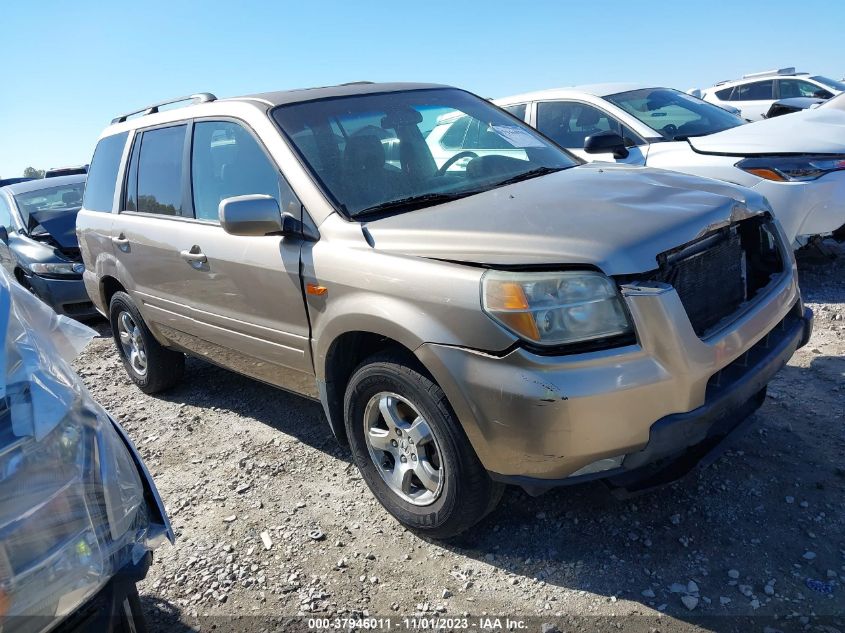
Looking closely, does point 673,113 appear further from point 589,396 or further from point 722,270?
point 589,396

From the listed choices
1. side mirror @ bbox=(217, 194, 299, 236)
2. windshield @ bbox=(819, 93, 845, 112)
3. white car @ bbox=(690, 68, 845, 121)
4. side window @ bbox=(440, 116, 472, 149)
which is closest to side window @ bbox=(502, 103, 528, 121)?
windshield @ bbox=(819, 93, 845, 112)

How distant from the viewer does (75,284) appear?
7.18 metres

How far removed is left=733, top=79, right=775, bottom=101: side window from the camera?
46.5 ft

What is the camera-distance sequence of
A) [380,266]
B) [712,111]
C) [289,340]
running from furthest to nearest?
[712,111] < [289,340] < [380,266]

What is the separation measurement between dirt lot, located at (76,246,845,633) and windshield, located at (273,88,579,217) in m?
1.46

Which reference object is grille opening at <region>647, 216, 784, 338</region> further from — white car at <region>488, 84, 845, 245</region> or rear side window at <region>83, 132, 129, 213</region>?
rear side window at <region>83, 132, 129, 213</region>

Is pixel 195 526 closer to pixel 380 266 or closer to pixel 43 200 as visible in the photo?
pixel 380 266

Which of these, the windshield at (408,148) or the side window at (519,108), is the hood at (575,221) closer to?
the windshield at (408,148)

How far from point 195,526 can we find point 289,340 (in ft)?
3.36

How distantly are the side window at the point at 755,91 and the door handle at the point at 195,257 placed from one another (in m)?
14.1

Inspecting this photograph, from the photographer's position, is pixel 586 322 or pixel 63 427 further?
pixel 586 322

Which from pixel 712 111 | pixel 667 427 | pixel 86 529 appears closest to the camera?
pixel 86 529

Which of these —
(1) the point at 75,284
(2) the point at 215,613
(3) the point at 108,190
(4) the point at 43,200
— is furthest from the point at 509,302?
(4) the point at 43,200

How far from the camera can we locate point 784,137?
5.39 meters
